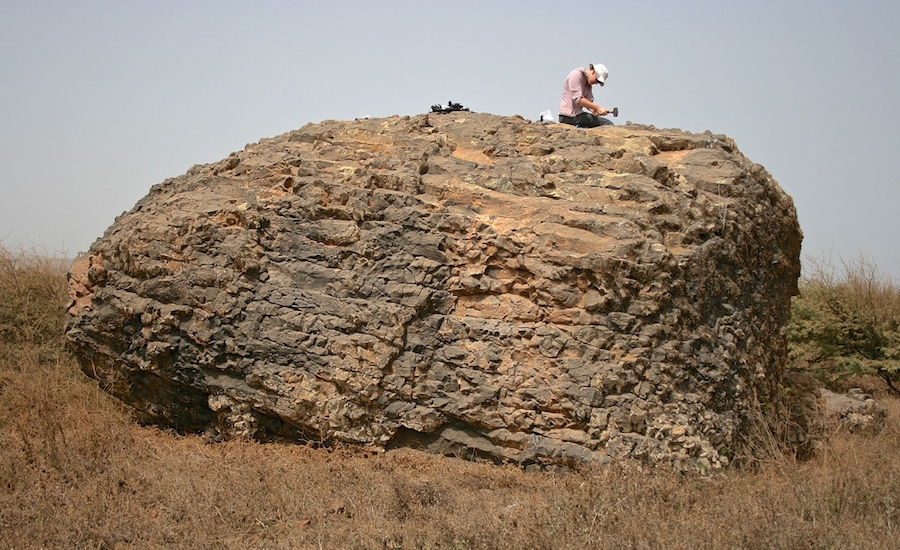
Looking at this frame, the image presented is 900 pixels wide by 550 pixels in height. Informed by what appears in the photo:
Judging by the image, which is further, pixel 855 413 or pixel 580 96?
pixel 855 413

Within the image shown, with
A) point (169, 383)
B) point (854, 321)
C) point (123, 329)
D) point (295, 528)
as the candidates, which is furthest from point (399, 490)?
point (854, 321)

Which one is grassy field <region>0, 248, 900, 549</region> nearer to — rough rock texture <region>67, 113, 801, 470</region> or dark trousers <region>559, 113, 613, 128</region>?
rough rock texture <region>67, 113, 801, 470</region>

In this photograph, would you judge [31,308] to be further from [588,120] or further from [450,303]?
[588,120]

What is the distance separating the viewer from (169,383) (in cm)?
595

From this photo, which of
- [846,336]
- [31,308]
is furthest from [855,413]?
[31,308]

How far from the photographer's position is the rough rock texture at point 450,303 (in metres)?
5.25

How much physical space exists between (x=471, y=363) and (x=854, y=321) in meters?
7.16

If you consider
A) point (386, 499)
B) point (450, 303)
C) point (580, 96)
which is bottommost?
point (386, 499)

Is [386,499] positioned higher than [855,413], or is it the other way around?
[855,413]

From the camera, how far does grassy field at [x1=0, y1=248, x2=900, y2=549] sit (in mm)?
4086

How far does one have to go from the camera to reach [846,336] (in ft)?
34.4

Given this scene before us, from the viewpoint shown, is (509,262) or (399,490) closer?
(399,490)

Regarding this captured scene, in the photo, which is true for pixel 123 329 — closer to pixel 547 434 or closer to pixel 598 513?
pixel 547 434

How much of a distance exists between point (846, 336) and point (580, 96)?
5404 mm
